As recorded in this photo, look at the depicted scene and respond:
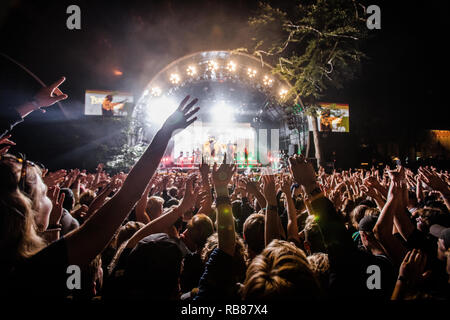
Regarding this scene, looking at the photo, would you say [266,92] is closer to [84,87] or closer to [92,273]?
[84,87]

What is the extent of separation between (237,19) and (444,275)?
58.0 ft

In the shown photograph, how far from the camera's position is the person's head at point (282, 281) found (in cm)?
88

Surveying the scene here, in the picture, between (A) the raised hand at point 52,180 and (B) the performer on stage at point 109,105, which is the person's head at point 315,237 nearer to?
(A) the raised hand at point 52,180

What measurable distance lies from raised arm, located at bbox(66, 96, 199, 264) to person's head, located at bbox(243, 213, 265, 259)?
1.29 m

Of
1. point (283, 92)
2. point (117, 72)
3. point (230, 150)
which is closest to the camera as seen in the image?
point (283, 92)

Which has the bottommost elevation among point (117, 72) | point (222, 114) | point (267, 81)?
point (222, 114)

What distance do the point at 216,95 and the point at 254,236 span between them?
61.1 feet

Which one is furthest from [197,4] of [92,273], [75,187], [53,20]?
[92,273]

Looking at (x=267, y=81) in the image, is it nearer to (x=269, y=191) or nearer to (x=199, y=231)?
(x=269, y=191)

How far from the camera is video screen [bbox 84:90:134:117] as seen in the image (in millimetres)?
18391

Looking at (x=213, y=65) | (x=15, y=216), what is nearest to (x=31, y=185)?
(x=15, y=216)

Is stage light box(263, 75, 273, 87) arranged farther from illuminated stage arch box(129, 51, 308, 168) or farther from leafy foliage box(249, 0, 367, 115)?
leafy foliage box(249, 0, 367, 115)

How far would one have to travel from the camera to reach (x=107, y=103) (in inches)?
722

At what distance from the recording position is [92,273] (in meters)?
1.75
